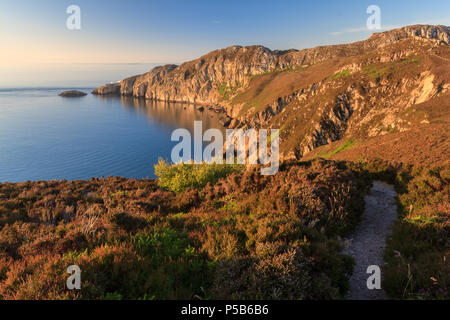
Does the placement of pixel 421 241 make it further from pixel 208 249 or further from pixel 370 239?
pixel 208 249

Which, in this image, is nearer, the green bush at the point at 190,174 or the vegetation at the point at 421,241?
the vegetation at the point at 421,241

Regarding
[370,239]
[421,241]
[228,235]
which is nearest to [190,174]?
[228,235]

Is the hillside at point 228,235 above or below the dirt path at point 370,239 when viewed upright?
above

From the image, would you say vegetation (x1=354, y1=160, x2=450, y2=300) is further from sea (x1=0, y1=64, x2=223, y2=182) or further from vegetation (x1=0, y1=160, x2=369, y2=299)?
sea (x1=0, y1=64, x2=223, y2=182)

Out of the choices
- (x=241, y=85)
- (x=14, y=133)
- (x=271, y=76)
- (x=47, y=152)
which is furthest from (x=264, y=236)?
(x=241, y=85)

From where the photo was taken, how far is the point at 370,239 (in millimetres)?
7086

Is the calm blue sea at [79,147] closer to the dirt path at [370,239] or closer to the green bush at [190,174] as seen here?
the green bush at [190,174]

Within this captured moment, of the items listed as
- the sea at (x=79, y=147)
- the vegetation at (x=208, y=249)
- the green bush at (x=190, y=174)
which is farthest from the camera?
the sea at (x=79, y=147)

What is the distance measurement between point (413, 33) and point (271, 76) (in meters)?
108

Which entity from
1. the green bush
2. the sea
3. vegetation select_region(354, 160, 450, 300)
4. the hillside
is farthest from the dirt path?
the sea

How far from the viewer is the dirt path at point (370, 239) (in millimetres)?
4809

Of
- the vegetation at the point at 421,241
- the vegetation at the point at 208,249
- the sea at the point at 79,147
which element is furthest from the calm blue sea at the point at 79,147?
the vegetation at the point at 421,241

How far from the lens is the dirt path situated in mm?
4809
